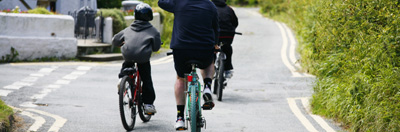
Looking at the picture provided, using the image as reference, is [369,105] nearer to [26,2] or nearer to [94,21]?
[94,21]

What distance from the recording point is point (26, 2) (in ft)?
66.7

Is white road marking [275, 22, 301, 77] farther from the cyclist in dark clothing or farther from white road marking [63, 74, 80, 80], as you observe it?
white road marking [63, 74, 80, 80]

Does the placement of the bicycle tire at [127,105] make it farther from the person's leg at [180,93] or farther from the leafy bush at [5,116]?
the leafy bush at [5,116]

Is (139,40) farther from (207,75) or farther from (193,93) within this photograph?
(193,93)

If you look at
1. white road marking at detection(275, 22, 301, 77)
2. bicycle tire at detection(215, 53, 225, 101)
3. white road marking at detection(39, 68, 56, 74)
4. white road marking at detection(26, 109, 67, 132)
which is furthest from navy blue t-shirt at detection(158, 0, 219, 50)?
white road marking at detection(275, 22, 301, 77)

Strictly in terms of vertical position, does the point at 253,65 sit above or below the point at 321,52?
below

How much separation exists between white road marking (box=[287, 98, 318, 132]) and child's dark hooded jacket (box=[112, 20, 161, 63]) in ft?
7.53

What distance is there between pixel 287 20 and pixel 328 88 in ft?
67.2

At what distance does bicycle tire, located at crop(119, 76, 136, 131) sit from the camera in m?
6.89

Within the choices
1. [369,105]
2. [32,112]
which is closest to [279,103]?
[369,105]

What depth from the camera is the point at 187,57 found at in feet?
20.8

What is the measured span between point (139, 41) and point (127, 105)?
78cm

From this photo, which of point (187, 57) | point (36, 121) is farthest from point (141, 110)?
point (187, 57)

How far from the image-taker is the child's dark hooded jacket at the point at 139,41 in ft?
23.2
